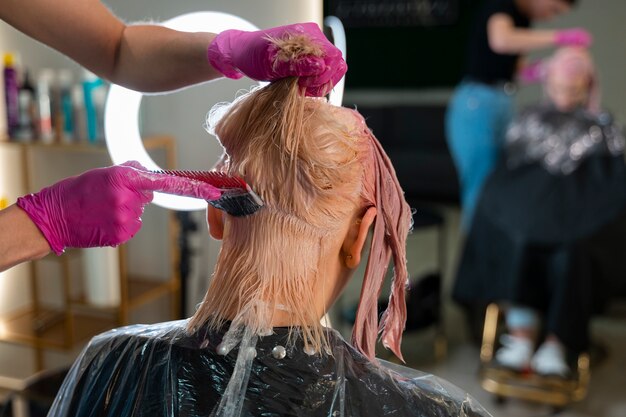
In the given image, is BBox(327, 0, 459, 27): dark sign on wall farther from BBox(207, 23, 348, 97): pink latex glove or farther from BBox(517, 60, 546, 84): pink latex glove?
BBox(207, 23, 348, 97): pink latex glove

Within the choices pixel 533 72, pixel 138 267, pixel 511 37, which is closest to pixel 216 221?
pixel 138 267

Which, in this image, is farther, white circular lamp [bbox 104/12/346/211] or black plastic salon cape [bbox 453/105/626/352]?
black plastic salon cape [bbox 453/105/626/352]

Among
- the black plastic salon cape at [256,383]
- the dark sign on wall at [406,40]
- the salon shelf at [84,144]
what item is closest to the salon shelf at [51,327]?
the salon shelf at [84,144]

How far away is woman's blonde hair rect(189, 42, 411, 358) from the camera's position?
835 mm

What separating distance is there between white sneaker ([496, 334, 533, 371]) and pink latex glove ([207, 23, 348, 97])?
6.73 ft

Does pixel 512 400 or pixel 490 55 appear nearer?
pixel 512 400

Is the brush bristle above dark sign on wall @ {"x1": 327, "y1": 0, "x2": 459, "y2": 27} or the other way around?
the other way around

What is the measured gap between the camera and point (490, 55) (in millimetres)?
2809

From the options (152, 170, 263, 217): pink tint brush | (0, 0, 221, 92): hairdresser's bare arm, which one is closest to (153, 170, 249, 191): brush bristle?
(152, 170, 263, 217): pink tint brush

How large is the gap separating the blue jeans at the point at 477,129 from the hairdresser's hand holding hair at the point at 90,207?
2.32 meters

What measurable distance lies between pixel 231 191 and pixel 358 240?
19cm

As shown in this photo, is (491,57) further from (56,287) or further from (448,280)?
(56,287)

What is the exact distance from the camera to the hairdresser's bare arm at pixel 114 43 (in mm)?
1045

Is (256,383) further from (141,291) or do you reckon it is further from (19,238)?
(141,291)
